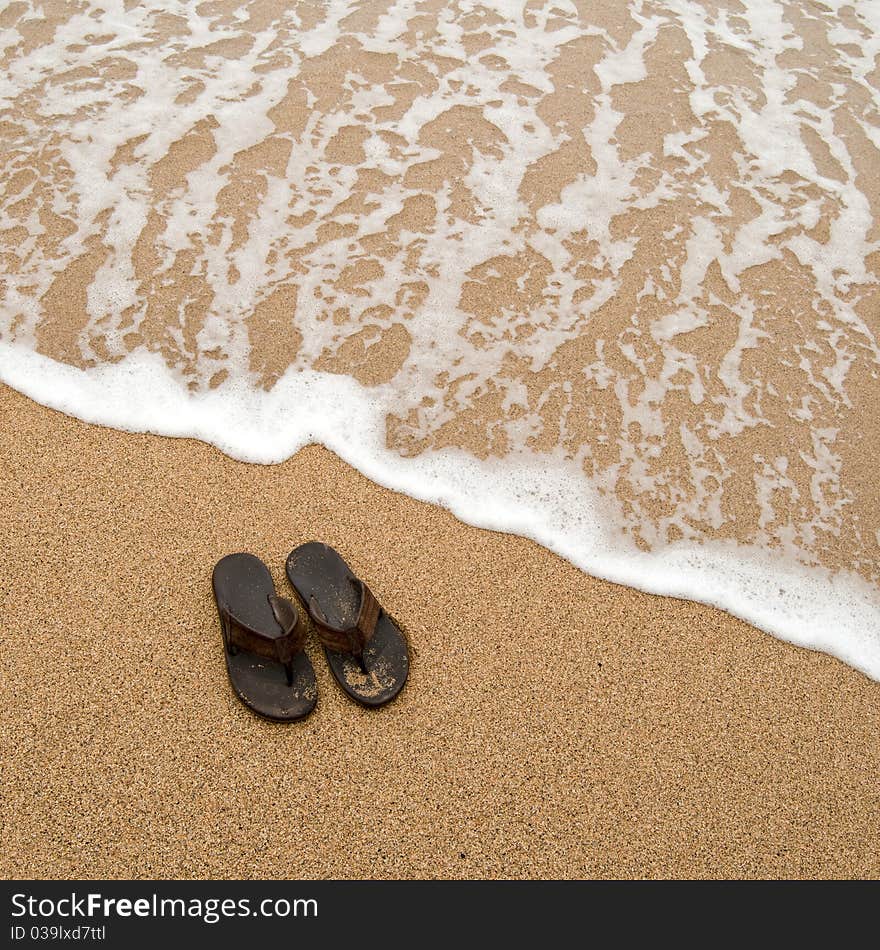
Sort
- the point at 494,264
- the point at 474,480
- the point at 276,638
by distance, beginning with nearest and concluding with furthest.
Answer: the point at 276,638, the point at 474,480, the point at 494,264

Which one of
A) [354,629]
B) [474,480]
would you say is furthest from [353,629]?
[474,480]

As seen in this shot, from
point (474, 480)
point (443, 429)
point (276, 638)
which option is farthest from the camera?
point (443, 429)

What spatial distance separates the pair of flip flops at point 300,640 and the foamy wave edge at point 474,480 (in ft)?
1.86

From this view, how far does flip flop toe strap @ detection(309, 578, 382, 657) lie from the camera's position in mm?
2174

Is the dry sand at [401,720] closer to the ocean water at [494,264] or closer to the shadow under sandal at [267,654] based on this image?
the shadow under sandal at [267,654]

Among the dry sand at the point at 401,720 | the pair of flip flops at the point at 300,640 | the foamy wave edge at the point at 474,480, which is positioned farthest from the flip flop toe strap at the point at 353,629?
the foamy wave edge at the point at 474,480

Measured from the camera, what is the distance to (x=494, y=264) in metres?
3.67

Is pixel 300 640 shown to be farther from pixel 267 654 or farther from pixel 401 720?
pixel 401 720

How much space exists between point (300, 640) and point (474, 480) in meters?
0.97

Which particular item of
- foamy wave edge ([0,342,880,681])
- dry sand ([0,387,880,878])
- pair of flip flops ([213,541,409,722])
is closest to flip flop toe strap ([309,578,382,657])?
pair of flip flops ([213,541,409,722])

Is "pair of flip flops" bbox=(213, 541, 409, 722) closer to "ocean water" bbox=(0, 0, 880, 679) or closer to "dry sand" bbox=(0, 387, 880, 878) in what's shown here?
"dry sand" bbox=(0, 387, 880, 878)

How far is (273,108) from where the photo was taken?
4.43 metres

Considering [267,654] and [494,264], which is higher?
[494,264]

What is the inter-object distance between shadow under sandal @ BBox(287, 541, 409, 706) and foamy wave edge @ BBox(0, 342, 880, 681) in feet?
1.71
